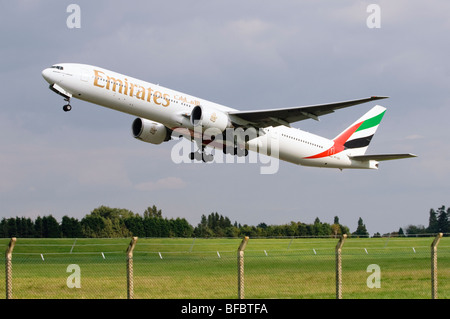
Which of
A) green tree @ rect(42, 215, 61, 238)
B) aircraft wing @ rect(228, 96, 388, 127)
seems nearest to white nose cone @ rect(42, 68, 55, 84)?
aircraft wing @ rect(228, 96, 388, 127)

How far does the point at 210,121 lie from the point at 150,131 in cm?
600

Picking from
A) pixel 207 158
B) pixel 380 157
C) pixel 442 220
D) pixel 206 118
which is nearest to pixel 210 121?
pixel 206 118

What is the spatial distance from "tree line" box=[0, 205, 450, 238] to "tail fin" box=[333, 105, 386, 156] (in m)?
5.48

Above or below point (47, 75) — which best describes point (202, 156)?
below

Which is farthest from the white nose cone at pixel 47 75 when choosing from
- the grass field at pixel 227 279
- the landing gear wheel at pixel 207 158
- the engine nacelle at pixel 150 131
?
the landing gear wheel at pixel 207 158

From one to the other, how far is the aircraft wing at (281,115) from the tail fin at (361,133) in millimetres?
7776

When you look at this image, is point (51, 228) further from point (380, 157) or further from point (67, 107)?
point (380, 157)

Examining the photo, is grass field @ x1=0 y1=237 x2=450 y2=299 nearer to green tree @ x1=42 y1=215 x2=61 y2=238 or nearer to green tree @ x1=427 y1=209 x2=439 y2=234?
green tree @ x1=42 y1=215 x2=61 y2=238

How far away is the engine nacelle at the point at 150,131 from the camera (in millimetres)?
37438

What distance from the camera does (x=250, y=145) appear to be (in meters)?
36.2

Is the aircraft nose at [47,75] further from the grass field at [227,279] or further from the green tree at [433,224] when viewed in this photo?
the green tree at [433,224]

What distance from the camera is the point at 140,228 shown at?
140ft

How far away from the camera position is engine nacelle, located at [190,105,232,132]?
106 feet
